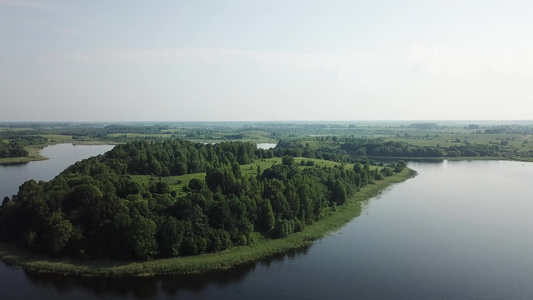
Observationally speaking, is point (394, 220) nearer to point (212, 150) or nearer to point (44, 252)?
point (212, 150)

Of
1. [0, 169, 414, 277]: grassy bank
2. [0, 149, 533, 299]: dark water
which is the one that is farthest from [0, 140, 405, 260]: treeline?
[0, 149, 533, 299]: dark water

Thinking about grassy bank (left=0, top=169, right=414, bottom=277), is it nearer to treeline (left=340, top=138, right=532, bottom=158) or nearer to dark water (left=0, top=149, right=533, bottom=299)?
dark water (left=0, top=149, right=533, bottom=299)

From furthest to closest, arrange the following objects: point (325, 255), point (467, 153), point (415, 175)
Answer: point (467, 153), point (415, 175), point (325, 255)

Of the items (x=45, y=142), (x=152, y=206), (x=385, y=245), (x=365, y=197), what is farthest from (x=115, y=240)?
(x=45, y=142)

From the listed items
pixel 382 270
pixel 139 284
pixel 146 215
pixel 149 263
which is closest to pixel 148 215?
pixel 146 215

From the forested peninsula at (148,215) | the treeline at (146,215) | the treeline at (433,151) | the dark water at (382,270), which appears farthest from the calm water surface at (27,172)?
the treeline at (433,151)
